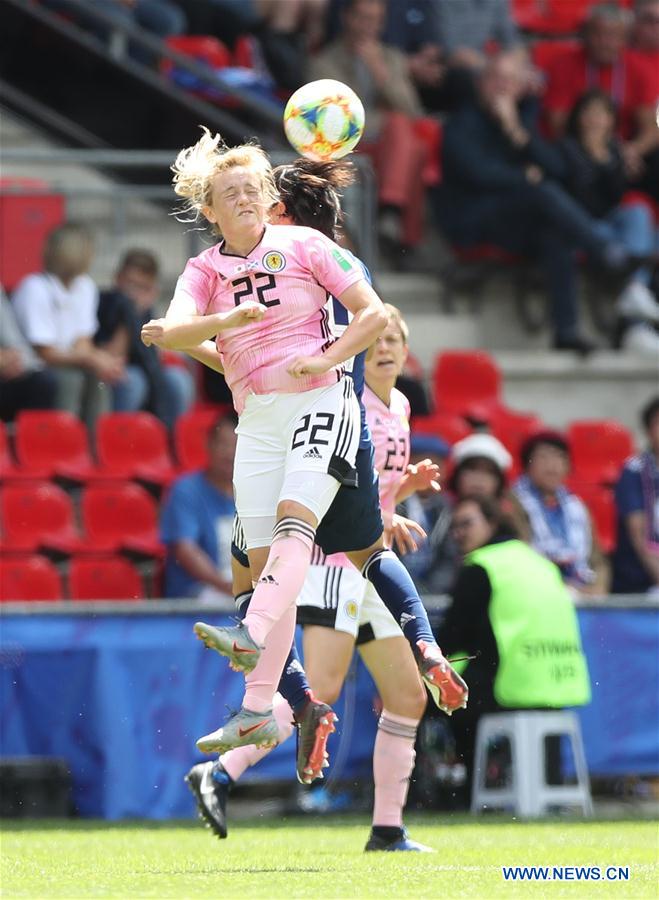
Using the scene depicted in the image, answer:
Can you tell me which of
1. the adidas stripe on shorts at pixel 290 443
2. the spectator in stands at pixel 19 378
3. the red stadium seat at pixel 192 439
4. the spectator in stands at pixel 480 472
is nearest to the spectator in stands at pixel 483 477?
the spectator in stands at pixel 480 472

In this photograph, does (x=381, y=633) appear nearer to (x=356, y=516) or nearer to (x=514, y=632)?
(x=356, y=516)

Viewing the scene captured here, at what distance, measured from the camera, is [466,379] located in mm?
13656

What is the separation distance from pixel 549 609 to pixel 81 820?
8.60ft

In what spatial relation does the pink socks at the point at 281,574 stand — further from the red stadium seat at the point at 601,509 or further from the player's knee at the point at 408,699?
the red stadium seat at the point at 601,509

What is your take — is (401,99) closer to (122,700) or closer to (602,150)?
(602,150)

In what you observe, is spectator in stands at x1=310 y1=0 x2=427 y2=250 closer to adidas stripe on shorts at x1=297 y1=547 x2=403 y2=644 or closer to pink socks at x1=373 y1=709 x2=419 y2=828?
adidas stripe on shorts at x1=297 y1=547 x2=403 y2=644

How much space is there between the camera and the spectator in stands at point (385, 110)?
14.2 m

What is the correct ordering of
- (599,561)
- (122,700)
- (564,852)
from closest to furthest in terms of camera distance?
1. (564,852)
2. (122,700)
3. (599,561)

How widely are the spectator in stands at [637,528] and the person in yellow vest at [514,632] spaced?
1.69 metres

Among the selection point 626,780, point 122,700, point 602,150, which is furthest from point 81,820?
point 602,150

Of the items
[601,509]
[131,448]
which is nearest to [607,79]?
[601,509]

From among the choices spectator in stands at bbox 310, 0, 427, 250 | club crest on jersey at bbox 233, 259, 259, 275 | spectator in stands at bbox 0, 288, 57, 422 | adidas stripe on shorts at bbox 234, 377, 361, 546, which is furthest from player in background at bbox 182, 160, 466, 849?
spectator in stands at bbox 310, 0, 427, 250

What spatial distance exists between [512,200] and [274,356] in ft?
24.6

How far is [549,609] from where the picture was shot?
995 cm
